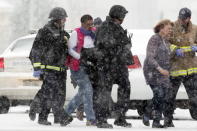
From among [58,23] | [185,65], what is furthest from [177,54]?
[58,23]

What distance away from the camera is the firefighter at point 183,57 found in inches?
404

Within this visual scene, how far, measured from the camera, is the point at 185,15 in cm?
1016

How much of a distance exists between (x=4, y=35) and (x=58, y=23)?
146415mm

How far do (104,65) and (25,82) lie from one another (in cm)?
342

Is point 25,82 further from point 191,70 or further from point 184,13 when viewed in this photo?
point 184,13

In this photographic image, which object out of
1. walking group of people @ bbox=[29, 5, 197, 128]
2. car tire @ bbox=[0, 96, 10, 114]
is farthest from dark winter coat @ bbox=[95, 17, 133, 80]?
car tire @ bbox=[0, 96, 10, 114]

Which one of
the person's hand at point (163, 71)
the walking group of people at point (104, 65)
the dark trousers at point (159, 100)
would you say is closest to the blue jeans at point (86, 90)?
the walking group of people at point (104, 65)

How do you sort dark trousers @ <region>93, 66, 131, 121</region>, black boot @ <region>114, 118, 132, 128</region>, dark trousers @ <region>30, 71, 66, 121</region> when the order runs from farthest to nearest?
dark trousers @ <region>30, 71, 66, 121</region>, black boot @ <region>114, 118, 132, 128</region>, dark trousers @ <region>93, 66, 131, 121</region>

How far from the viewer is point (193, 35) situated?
10.3 m

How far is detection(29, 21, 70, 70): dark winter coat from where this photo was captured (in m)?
10.4

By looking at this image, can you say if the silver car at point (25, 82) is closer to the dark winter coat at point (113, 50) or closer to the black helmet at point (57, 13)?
the dark winter coat at point (113, 50)

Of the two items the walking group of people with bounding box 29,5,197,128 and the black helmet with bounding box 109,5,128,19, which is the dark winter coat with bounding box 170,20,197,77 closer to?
the walking group of people with bounding box 29,5,197,128

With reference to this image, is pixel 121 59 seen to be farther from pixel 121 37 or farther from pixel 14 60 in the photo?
pixel 14 60

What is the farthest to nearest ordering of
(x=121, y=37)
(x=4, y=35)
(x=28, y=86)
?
1. (x=4, y=35)
2. (x=28, y=86)
3. (x=121, y=37)
